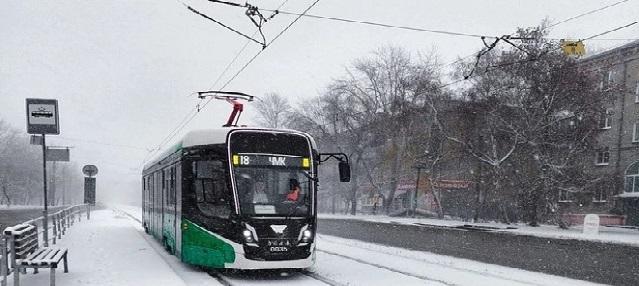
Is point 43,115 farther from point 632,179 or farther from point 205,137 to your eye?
point 632,179

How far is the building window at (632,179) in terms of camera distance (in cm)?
3966

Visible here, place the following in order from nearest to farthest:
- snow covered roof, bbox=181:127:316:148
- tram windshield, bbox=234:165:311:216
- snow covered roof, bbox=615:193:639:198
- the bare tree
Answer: tram windshield, bbox=234:165:311:216 < snow covered roof, bbox=181:127:316:148 < the bare tree < snow covered roof, bbox=615:193:639:198

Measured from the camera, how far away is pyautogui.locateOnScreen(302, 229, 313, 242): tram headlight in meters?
10.9

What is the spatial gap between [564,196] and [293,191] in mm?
22969

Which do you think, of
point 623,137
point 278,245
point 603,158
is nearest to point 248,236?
point 278,245

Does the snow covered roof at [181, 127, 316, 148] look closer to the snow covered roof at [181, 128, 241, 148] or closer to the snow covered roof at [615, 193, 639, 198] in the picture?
the snow covered roof at [181, 128, 241, 148]

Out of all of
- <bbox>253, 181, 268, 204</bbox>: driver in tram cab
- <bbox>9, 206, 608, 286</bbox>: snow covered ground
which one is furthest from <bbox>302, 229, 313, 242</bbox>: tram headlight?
<bbox>253, 181, 268, 204</bbox>: driver in tram cab

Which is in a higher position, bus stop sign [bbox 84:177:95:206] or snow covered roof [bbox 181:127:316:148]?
snow covered roof [bbox 181:127:316:148]

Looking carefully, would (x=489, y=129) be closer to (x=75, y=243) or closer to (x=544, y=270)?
(x=544, y=270)

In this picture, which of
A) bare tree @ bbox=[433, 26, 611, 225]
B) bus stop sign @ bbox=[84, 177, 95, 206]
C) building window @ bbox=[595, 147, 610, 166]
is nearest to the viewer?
bare tree @ bbox=[433, 26, 611, 225]

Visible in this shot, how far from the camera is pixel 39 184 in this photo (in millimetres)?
89750

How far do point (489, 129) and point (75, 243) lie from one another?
2197 centimetres

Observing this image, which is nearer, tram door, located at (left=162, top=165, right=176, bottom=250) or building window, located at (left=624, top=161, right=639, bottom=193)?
tram door, located at (left=162, top=165, right=176, bottom=250)

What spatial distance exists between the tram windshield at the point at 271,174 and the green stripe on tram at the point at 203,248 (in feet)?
2.69
